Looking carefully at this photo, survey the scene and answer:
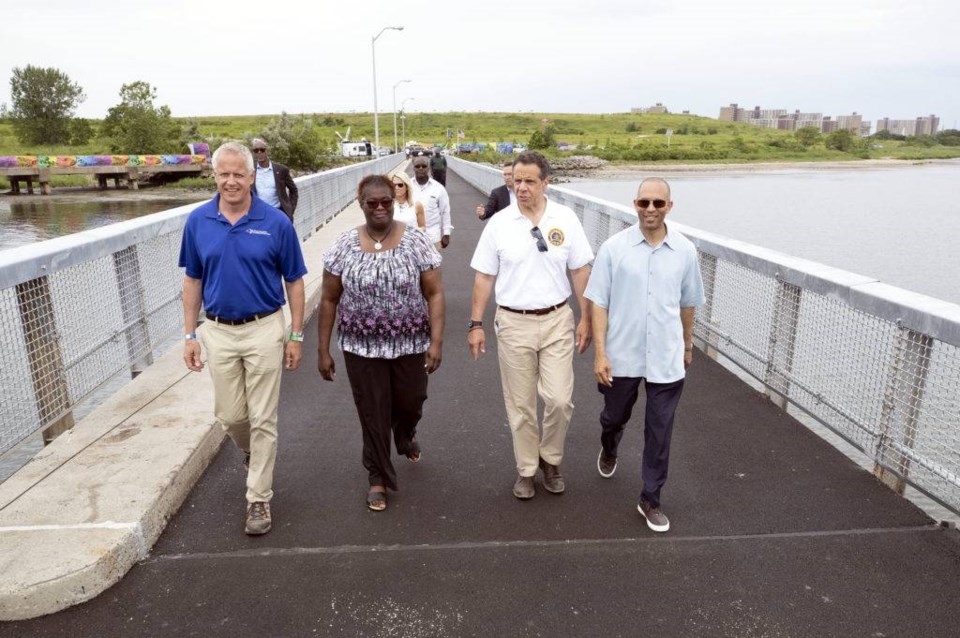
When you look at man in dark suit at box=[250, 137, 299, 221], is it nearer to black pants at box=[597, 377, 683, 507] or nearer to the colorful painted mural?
black pants at box=[597, 377, 683, 507]

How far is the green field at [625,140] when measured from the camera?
109 m

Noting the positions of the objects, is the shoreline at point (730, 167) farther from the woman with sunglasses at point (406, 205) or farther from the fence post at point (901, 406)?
the fence post at point (901, 406)

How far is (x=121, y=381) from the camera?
5.91 metres

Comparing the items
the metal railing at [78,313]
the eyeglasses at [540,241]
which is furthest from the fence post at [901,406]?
the metal railing at [78,313]

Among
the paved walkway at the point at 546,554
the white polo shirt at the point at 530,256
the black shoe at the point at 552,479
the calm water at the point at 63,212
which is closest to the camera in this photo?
the paved walkway at the point at 546,554

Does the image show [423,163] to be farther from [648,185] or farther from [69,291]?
[648,185]

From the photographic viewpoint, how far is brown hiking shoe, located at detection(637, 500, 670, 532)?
3834 mm

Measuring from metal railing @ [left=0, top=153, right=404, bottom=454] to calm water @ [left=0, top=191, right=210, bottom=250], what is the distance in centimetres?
2589

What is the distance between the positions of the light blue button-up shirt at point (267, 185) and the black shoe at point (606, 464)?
462 cm

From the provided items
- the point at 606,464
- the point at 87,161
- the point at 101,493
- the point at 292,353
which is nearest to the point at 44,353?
the point at 101,493

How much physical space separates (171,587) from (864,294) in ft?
12.8

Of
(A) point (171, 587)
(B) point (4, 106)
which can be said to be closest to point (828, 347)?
(A) point (171, 587)

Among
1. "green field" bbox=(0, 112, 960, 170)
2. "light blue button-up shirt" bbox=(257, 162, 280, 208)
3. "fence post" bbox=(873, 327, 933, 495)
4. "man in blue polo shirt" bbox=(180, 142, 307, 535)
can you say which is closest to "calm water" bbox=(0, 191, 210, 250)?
"green field" bbox=(0, 112, 960, 170)

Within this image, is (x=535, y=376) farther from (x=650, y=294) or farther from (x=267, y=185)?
(x=267, y=185)
